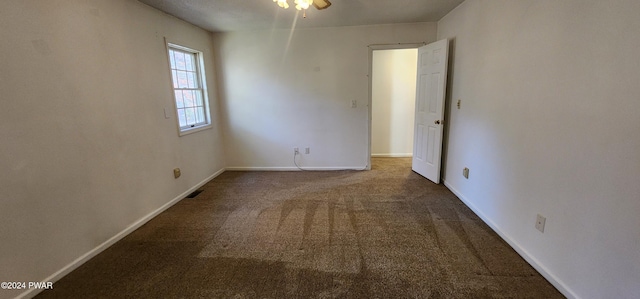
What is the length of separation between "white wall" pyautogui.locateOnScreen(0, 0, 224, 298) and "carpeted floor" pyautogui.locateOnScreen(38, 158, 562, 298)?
0.31 meters

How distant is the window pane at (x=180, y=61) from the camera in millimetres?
3471

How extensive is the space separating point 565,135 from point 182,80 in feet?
13.1

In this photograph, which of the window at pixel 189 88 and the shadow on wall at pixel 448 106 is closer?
the shadow on wall at pixel 448 106

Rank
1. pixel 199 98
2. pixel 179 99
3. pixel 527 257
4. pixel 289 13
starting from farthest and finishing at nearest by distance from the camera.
A: pixel 199 98 → pixel 179 99 → pixel 289 13 → pixel 527 257

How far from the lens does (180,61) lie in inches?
139

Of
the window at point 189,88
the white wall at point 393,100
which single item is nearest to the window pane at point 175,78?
the window at point 189,88

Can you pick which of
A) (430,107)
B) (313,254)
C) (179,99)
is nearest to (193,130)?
(179,99)

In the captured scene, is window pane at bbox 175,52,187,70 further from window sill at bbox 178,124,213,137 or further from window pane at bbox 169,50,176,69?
window sill at bbox 178,124,213,137

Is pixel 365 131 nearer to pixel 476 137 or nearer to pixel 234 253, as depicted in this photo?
pixel 476 137

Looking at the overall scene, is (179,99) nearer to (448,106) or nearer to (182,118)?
(182,118)

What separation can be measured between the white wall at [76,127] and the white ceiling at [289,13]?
36cm

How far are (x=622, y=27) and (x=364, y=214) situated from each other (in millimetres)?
2225

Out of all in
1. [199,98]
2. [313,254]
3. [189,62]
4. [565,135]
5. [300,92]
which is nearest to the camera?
[565,135]

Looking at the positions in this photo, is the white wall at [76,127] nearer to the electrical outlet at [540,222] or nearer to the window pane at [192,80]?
the window pane at [192,80]
